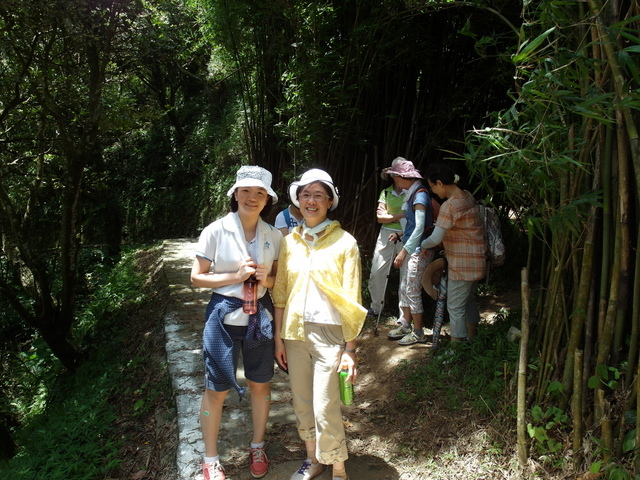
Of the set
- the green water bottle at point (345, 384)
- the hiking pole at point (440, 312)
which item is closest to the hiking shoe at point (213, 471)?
the green water bottle at point (345, 384)

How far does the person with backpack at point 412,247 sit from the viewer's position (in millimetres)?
3867

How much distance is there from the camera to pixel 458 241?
11.9 ft

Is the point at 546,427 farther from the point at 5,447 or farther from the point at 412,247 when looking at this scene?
the point at 5,447

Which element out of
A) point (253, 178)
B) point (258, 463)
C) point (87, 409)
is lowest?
point (87, 409)

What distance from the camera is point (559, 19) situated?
2.04 metres

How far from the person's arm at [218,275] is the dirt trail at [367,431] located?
3.50ft

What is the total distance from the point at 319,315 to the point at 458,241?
1.63 meters

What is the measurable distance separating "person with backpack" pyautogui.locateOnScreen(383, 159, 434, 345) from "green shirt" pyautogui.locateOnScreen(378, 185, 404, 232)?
10 cm

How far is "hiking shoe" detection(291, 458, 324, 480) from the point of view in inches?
100

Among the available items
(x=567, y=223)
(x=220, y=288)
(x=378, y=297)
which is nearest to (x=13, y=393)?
(x=378, y=297)

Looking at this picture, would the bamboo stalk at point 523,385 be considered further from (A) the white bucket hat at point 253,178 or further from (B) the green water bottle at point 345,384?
(A) the white bucket hat at point 253,178

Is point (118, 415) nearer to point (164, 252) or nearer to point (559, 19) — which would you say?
point (559, 19)

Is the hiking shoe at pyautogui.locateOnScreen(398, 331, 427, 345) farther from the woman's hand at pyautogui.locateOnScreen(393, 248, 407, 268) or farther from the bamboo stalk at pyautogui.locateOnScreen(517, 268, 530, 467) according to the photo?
the bamboo stalk at pyautogui.locateOnScreen(517, 268, 530, 467)

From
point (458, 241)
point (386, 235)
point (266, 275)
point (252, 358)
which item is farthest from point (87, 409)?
point (458, 241)
